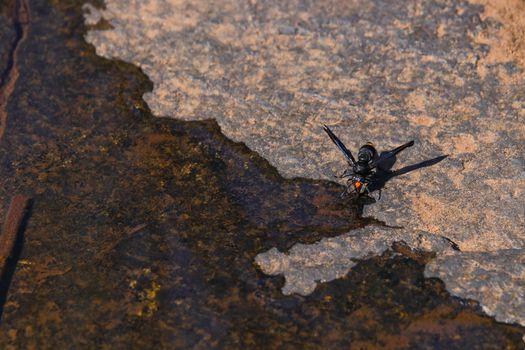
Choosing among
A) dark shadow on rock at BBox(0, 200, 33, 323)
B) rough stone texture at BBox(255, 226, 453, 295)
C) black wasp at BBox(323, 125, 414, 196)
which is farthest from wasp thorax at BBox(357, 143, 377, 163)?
dark shadow on rock at BBox(0, 200, 33, 323)

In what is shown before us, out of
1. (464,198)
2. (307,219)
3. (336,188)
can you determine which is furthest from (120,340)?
(464,198)

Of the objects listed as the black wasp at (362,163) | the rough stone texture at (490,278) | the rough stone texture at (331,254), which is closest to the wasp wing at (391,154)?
the black wasp at (362,163)

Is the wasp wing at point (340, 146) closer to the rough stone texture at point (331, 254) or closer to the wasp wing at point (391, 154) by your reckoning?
the wasp wing at point (391, 154)

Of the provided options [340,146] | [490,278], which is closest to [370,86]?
[340,146]

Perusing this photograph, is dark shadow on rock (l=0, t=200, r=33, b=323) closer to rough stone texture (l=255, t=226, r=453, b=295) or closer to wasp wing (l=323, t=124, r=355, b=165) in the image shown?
rough stone texture (l=255, t=226, r=453, b=295)

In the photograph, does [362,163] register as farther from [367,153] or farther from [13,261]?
[13,261]

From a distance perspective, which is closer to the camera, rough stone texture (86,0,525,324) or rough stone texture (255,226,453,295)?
rough stone texture (255,226,453,295)
